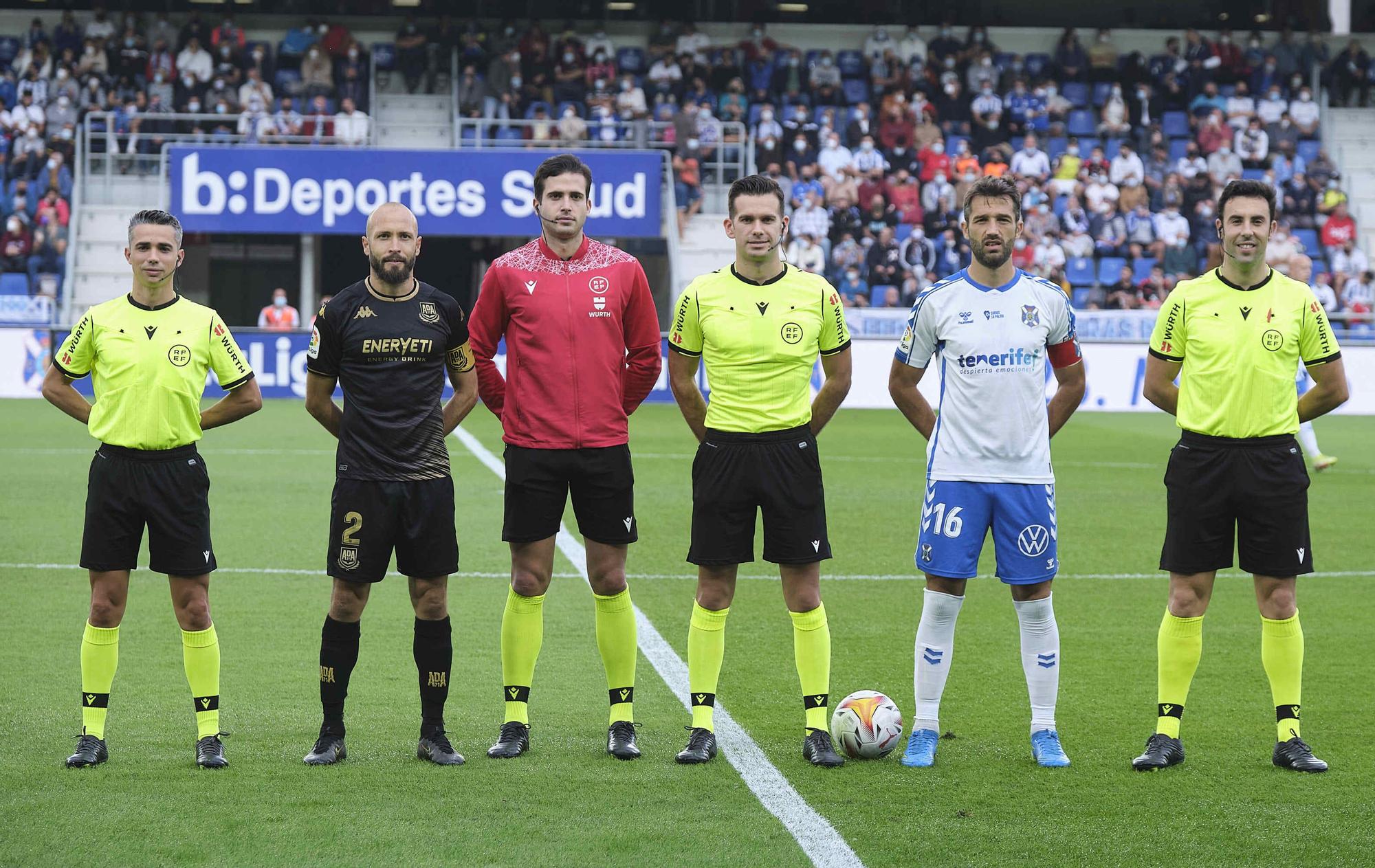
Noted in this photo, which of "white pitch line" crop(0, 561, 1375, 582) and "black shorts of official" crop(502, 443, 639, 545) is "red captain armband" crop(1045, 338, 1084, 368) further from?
"white pitch line" crop(0, 561, 1375, 582)

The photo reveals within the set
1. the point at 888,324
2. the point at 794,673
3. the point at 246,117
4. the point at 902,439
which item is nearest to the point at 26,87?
the point at 246,117

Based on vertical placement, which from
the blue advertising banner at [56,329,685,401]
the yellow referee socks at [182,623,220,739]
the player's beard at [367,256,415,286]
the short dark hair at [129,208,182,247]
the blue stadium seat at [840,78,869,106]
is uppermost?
the blue stadium seat at [840,78,869,106]

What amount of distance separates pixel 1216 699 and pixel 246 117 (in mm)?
23302

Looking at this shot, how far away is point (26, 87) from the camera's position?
28406 millimetres

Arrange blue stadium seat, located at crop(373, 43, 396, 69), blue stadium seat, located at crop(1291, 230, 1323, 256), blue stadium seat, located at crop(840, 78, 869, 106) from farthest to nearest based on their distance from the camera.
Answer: blue stadium seat, located at crop(840, 78, 869, 106) < blue stadium seat, located at crop(373, 43, 396, 69) < blue stadium seat, located at crop(1291, 230, 1323, 256)

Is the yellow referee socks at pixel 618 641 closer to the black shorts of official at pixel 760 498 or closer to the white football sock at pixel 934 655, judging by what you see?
the black shorts of official at pixel 760 498

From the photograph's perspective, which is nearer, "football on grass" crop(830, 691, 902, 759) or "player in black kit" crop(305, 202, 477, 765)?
"player in black kit" crop(305, 202, 477, 765)

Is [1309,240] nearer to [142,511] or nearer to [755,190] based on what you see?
[755,190]

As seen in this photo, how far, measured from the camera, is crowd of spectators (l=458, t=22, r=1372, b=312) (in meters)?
27.1

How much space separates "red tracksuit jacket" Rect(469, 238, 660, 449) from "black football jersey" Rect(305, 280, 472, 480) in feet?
0.94

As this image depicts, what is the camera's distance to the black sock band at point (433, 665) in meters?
5.31

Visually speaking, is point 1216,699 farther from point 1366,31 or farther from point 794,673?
point 1366,31

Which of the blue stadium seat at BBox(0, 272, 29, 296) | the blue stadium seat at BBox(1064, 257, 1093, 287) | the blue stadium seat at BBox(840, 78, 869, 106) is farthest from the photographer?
the blue stadium seat at BBox(840, 78, 869, 106)

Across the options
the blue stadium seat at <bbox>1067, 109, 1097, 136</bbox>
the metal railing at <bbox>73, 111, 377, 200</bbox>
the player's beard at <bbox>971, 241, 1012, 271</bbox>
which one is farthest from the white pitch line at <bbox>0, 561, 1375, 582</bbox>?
the blue stadium seat at <bbox>1067, 109, 1097, 136</bbox>
